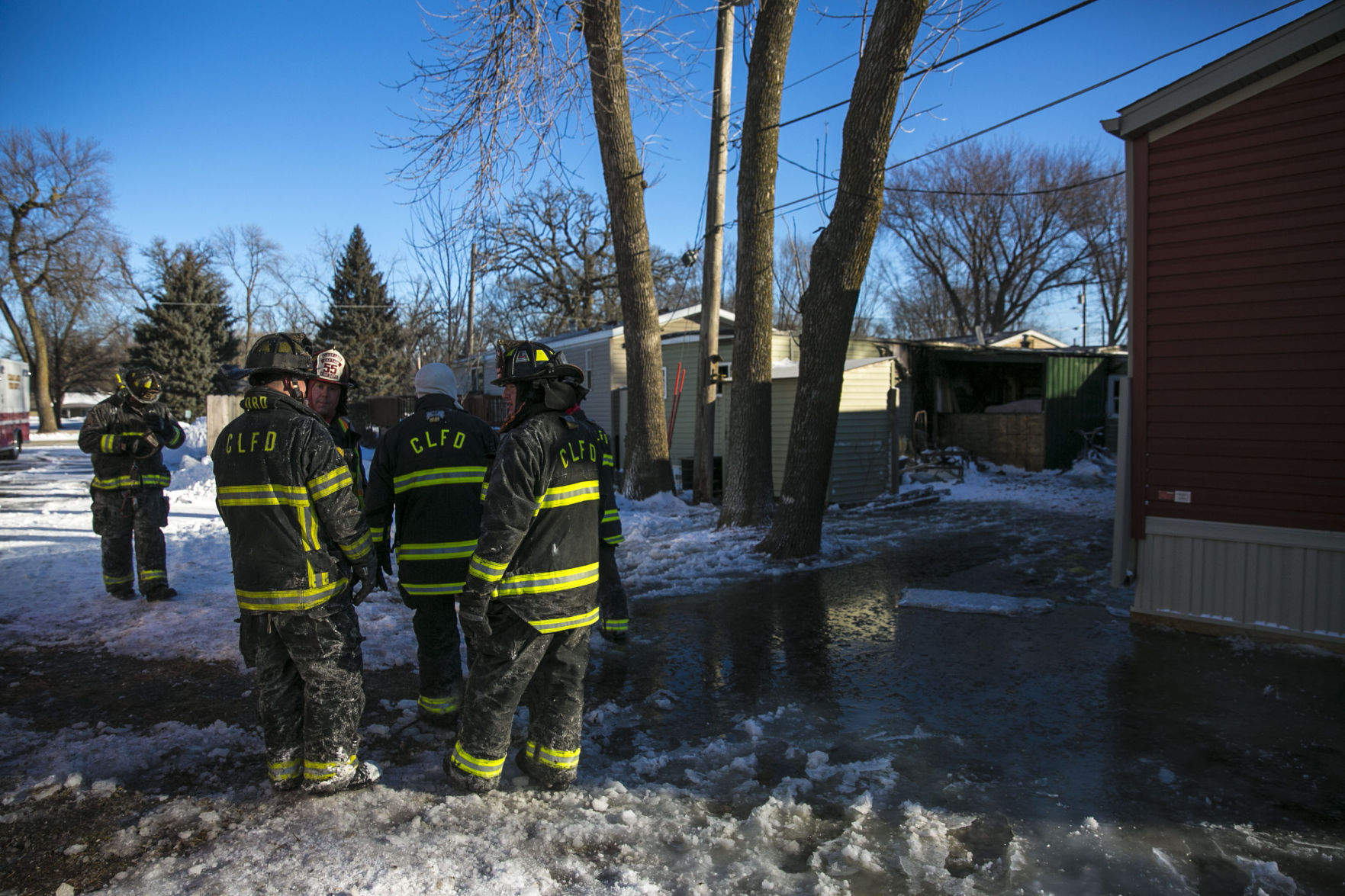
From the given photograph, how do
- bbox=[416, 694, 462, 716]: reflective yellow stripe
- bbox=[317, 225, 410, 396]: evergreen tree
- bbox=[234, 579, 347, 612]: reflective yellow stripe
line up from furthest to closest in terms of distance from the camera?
bbox=[317, 225, 410, 396]: evergreen tree, bbox=[416, 694, 462, 716]: reflective yellow stripe, bbox=[234, 579, 347, 612]: reflective yellow stripe

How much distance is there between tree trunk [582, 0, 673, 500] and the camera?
11.2m

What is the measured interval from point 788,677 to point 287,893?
3.22 m

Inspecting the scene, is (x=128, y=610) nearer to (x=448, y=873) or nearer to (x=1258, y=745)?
(x=448, y=873)

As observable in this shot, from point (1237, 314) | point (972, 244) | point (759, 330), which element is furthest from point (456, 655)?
point (972, 244)

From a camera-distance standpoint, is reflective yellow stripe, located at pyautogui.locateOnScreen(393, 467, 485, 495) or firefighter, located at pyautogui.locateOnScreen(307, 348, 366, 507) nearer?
firefighter, located at pyautogui.locateOnScreen(307, 348, 366, 507)

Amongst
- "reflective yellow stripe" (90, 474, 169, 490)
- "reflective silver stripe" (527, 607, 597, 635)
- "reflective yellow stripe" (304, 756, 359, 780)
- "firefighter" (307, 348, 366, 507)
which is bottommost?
"reflective yellow stripe" (304, 756, 359, 780)

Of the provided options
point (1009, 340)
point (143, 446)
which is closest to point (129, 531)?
point (143, 446)

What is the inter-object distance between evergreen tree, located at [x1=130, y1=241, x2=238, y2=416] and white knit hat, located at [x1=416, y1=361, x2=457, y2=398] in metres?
35.6

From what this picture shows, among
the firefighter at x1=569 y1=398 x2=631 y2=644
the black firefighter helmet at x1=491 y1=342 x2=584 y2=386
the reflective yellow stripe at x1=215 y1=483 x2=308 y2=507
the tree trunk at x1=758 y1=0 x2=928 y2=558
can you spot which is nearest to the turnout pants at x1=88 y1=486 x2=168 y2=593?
the firefighter at x1=569 y1=398 x2=631 y2=644

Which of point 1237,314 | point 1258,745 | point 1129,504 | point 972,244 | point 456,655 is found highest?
point 972,244

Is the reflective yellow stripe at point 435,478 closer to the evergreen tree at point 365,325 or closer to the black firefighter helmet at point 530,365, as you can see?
the black firefighter helmet at point 530,365

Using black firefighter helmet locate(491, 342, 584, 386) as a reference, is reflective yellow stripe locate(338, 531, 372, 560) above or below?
below

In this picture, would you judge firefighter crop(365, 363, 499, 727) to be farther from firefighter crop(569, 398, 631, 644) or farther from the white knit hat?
firefighter crop(569, 398, 631, 644)

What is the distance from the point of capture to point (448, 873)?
9.57ft
